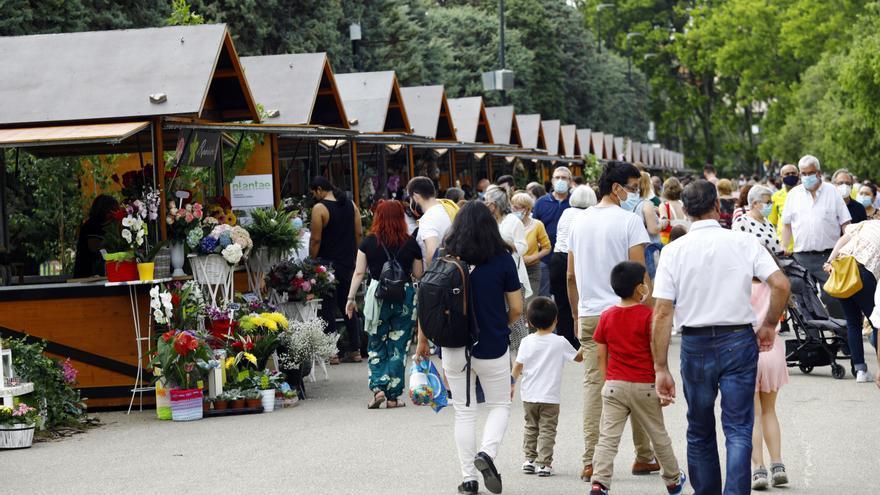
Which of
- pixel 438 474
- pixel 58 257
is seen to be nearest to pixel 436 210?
pixel 438 474

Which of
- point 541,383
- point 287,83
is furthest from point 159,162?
point 287,83

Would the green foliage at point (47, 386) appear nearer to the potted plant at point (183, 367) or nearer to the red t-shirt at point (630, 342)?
the potted plant at point (183, 367)

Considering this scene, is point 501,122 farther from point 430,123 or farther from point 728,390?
point 728,390

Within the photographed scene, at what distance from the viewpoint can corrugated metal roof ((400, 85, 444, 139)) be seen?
24100mm

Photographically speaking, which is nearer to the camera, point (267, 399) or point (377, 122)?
point (267, 399)

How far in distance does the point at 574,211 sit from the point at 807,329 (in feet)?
8.10

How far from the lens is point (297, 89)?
17953 mm

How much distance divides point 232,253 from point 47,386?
2050 millimetres

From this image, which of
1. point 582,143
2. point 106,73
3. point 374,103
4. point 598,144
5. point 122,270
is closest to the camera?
point 122,270

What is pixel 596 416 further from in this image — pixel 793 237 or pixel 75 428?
pixel 793 237

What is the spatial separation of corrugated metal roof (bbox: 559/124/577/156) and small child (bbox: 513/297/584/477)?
30588 mm

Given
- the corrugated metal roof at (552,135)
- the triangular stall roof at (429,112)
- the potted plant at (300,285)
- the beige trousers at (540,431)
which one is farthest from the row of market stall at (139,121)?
the corrugated metal roof at (552,135)

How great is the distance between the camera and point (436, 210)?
37.8 feet

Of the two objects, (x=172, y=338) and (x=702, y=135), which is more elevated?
(x=702, y=135)
